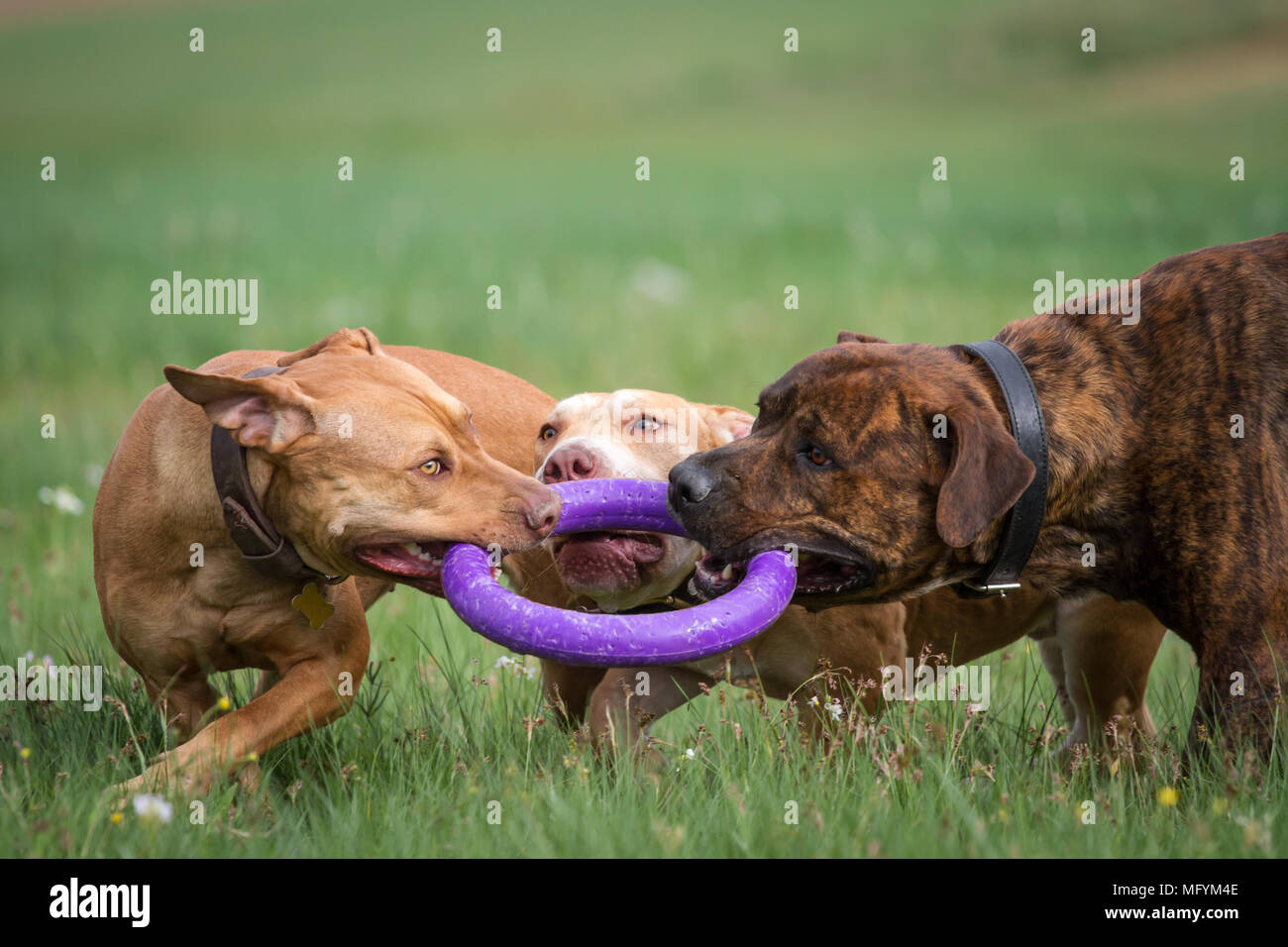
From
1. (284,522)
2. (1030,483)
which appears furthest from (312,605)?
(1030,483)

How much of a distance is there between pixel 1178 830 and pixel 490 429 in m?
3.13

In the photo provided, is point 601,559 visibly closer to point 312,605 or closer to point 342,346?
point 312,605

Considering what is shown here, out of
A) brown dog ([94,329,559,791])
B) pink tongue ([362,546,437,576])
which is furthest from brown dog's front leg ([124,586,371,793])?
pink tongue ([362,546,437,576])

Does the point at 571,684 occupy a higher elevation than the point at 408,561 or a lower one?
lower

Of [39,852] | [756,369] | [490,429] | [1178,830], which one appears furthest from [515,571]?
[756,369]

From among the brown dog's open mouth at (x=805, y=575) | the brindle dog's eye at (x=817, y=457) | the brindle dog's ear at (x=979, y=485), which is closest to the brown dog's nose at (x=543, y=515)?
the brown dog's open mouth at (x=805, y=575)

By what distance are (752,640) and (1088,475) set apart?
154cm

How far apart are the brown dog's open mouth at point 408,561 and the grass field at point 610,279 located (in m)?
0.61

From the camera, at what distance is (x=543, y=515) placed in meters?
4.48

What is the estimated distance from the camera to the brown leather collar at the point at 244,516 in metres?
4.39

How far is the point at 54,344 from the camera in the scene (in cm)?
1214

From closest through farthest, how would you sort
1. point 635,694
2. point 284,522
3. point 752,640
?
1. point 284,522
2. point 752,640
3. point 635,694

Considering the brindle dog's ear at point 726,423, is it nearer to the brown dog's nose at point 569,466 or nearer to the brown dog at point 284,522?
the brown dog's nose at point 569,466
